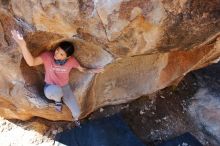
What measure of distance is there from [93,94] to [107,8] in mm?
1407

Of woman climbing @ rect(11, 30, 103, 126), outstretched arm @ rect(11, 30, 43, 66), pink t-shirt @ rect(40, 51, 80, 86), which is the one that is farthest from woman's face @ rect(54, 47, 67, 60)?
outstretched arm @ rect(11, 30, 43, 66)

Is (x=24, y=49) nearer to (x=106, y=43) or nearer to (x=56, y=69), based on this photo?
(x=56, y=69)

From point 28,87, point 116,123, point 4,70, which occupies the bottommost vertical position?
point 116,123

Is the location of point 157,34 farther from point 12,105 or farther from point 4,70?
point 12,105

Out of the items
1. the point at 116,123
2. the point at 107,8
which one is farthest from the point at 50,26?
the point at 116,123

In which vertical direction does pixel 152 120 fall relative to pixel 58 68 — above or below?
below

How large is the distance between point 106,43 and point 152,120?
1761 millimetres

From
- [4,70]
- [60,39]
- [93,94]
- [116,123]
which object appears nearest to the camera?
[60,39]

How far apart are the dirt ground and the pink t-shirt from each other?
89cm

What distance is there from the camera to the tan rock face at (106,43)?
3.44 m

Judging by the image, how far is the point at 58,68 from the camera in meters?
4.02

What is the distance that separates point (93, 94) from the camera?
15.0 feet

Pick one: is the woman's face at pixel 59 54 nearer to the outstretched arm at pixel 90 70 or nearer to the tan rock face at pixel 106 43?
the tan rock face at pixel 106 43

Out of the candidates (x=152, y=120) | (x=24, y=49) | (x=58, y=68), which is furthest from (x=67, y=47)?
(x=152, y=120)
